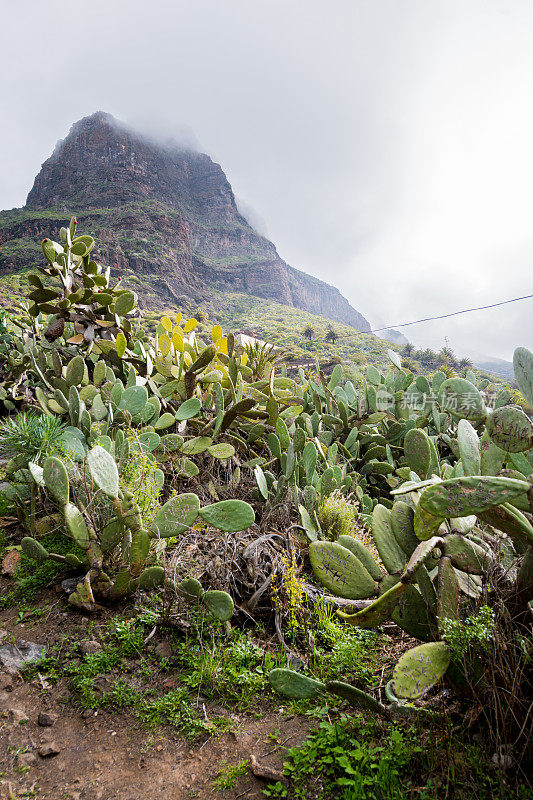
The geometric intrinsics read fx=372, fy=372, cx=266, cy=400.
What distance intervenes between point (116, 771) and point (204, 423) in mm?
1764

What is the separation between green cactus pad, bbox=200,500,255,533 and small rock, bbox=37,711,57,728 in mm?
734

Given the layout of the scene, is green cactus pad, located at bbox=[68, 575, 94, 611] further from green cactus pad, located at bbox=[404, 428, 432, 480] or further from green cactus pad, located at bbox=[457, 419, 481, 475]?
green cactus pad, located at bbox=[457, 419, 481, 475]

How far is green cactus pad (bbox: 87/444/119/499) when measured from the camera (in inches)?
52.9

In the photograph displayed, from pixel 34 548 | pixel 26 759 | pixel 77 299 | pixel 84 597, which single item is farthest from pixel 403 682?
pixel 77 299

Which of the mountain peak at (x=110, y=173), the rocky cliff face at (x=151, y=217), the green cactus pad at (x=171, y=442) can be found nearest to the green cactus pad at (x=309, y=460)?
the green cactus pad at (x=171, y=442)

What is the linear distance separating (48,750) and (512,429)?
4.92 feet

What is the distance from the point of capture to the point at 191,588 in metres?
1.45

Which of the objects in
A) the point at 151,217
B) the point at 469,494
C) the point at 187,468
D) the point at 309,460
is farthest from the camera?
the point at 151,217

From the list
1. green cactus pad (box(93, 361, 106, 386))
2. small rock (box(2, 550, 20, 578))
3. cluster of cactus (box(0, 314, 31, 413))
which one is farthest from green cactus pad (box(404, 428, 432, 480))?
cluster of cactus (box(0, 314, 31, 413))

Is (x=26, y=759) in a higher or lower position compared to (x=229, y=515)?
lower

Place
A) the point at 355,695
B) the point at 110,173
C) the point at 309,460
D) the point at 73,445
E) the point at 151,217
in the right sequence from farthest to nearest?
the point at 110,173 < the point at 151,217 < the point at 309,460 < the point at 73,445 < the point at 355,695

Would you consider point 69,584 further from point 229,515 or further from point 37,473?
point 229,515

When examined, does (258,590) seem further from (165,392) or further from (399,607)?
(165,392)

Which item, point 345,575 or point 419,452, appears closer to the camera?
point 345,575
